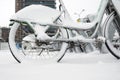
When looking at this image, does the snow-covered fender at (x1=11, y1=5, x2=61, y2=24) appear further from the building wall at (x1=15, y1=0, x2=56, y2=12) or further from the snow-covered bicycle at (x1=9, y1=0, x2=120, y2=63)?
the building wall at (x1=15, y1=0, x2=56, y2=12)

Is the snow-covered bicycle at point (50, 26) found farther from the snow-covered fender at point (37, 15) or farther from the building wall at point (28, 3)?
the building wall at point (28, 3)

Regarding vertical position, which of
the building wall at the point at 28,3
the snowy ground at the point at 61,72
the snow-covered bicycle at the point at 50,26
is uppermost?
the building wall at the point at 28,3

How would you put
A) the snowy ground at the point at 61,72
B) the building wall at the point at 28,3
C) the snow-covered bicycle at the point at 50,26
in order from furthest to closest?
the building wall at the point at 28,3
the snow-covered bicycle at the point at 50,26
the snowy ground at the point at 61,72

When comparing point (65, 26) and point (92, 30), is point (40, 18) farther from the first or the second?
point (92, 30)

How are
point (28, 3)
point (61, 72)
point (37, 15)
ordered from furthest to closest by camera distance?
point (28, 3) → point (37, 15) → point (61, 72)

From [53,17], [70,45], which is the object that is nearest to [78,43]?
[70,45]

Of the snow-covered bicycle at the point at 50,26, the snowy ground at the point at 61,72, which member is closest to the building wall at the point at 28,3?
the snow-covered bicycle at the point at 50,26

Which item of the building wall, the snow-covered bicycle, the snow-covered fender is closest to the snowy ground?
the snow-covered bicycle

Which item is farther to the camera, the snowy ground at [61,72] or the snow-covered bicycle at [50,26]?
the snow-covered bicycle at [50,26]

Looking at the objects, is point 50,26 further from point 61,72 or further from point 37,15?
point 61,72

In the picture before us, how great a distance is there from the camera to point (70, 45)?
394 centimetres

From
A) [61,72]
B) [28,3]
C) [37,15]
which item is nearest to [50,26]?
[37,15]

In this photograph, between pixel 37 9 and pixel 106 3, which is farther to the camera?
pixel 106 3

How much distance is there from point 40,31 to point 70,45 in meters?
0.57
